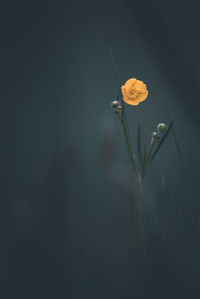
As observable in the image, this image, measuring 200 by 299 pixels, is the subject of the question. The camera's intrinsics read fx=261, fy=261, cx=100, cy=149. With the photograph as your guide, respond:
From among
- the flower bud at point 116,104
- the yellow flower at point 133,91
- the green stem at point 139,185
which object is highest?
the yellow flower at point 133,91

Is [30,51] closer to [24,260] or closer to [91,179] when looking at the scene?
[91,179]

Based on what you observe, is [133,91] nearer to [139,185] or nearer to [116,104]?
[116,104]

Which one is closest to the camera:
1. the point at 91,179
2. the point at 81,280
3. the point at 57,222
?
the point at 81,280

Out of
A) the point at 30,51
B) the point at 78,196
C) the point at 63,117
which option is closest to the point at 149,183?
the point at 78,196

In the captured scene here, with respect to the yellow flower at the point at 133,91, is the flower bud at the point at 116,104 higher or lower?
lower

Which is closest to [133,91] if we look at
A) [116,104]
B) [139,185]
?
[116,104]

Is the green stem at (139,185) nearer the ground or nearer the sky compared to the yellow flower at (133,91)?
nearer the ground

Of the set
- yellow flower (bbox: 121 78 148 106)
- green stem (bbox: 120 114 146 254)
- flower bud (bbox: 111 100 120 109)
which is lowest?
green stem (bbox: 120 114 146 254)

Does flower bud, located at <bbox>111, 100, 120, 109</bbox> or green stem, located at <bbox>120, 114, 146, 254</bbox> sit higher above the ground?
flower bud, located at <bbox>111, 100, 120, 109</bbox>
